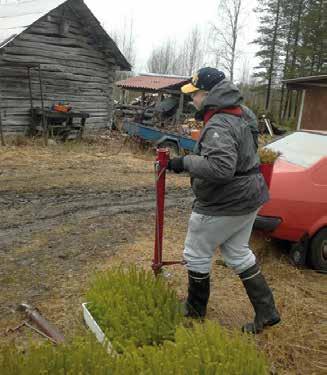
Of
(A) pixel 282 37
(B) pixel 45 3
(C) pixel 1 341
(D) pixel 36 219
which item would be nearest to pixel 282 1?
(A) pixel 282 37

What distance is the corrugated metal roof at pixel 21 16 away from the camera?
13.6 metres

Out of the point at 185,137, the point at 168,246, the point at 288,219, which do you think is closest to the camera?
the point at 288,219

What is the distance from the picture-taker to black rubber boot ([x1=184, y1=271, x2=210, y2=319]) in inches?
138

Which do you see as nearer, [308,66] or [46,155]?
[46,155]

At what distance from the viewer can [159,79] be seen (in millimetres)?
23469

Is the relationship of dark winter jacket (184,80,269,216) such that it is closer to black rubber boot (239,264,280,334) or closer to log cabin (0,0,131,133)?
black rubber boot (239,264,280,334)

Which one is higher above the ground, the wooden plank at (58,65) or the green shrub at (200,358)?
the wooden plank at (58,65)

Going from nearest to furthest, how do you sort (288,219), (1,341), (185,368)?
(185,368) < (1,341) < (288,219)

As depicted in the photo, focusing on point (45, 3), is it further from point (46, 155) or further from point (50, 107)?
point (46, 155)

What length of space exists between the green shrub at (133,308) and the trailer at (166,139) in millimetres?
9320

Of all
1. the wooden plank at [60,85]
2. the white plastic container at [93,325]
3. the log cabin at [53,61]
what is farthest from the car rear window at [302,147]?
the wooden plank at [60,85]

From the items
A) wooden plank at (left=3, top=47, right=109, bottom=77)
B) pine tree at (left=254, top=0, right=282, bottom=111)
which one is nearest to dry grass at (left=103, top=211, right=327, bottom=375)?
wooden plank at (left=3, top=47, right=109, bottom=77)

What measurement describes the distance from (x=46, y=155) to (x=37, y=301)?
828 cm

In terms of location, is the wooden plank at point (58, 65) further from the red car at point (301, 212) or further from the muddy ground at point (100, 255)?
the red car at point (301, 212)
